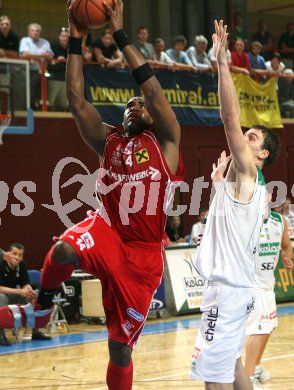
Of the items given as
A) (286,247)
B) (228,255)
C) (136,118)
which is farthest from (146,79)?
(286,247)

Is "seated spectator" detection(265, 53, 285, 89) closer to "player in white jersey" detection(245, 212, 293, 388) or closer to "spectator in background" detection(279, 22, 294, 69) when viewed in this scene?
"spectator in background" detection(279, 22, 294, 69)

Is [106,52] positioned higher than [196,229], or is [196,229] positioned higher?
[106,52]

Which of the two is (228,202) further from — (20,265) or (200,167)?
(200,167)

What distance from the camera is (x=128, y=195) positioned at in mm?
6145

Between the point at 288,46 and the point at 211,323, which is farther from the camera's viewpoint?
the point at 288,46

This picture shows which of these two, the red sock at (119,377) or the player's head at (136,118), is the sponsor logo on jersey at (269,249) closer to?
the red sock at (119,377)

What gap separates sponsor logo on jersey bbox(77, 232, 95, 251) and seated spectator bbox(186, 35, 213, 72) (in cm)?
1310

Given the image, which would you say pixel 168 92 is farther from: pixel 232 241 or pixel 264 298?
pixel 232 241

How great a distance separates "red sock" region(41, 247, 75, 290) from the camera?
231 inches

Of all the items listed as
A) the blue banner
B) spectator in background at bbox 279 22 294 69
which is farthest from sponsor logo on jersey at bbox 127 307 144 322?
spectator in background at bbox 279 22 294 69

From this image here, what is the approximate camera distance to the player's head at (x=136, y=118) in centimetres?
621

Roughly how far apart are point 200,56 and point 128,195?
13.1m

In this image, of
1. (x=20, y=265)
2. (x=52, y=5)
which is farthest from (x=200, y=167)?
(x=20, y=265)

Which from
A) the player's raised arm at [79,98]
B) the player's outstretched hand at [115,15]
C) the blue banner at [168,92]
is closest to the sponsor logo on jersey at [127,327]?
the player's raised arm at [79,98]
